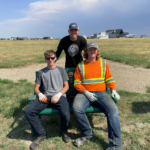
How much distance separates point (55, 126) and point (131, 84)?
11.7 feet

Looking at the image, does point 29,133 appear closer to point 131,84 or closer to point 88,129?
point 88,129

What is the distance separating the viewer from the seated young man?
2.68m

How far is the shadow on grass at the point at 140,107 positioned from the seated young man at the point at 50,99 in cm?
186

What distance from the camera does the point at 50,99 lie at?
2.90 meters

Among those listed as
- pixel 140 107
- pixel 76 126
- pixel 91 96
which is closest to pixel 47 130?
pixel 76 126

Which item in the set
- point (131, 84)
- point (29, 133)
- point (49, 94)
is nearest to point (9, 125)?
point (29, 133)

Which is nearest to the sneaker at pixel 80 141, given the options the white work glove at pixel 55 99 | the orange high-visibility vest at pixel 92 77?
the white work glove at pixel 55 99

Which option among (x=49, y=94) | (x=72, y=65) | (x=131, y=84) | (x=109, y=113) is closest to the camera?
(x=109, y=113)

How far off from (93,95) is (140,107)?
5.47ft

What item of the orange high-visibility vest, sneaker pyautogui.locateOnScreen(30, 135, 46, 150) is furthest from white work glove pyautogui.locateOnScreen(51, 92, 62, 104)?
sneaker pyautogui.locateOnScreen(30, 135, 46, 150)

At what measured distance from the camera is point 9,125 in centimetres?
330

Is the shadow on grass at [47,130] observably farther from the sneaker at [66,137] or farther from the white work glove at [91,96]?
the white work glove at [91,96]

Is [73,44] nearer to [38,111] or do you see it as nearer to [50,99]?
[50,99]

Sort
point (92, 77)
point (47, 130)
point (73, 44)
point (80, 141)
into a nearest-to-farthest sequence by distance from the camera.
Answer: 1. point (80, 141)
2. point (92, 77)
3. point (47, 130)
4. point (73, 44)
